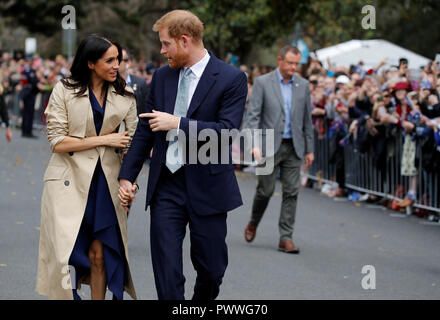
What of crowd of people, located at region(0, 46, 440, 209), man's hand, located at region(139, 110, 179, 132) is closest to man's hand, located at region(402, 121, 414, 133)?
crowd of people, located at region(0, 46, 440, 209)

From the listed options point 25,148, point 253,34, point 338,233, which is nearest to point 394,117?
point 338,233

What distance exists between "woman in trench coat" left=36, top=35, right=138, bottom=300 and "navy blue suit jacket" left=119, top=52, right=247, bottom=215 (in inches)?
16.0

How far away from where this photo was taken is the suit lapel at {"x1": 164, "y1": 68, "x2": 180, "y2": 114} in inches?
212

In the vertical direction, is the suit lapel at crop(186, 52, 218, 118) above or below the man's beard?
below

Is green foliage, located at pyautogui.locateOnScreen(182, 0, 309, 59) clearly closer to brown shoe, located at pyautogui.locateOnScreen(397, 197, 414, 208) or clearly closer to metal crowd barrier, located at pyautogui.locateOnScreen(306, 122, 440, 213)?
metal crowd barrier, located at pyautogui.locateOnScreen(306, 122, 440, 213)

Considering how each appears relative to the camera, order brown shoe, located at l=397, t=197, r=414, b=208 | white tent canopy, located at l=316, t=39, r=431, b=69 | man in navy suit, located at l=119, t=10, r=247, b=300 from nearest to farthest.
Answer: man in navy suit, located at l=119, t=10, r=247, b=300 → brown shoe, located at l=397, t=197, r=414, b=208 → white tent canopy, located at l=316, t=39, r=431, b=69

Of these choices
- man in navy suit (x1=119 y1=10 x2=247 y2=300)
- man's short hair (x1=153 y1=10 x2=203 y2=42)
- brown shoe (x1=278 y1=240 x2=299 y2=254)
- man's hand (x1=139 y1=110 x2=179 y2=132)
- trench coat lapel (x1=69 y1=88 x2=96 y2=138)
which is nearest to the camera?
man's hand (x1=139 y1=110 x2=179 y2=132)

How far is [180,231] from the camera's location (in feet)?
17.9

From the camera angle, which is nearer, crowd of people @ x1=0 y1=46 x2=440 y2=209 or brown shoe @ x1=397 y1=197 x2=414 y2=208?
crowd of people @ x1=0 y1=46 x2=440 y2=209

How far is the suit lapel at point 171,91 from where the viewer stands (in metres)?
5.38

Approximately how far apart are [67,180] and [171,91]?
96cm

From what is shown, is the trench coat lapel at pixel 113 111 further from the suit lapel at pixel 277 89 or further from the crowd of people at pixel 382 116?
the crowd of people at pixel 382 116

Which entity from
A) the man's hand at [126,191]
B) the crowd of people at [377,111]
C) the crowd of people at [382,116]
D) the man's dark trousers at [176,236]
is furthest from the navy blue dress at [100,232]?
the crowd of people at [382,116]

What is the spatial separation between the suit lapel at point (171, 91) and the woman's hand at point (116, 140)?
580mm
